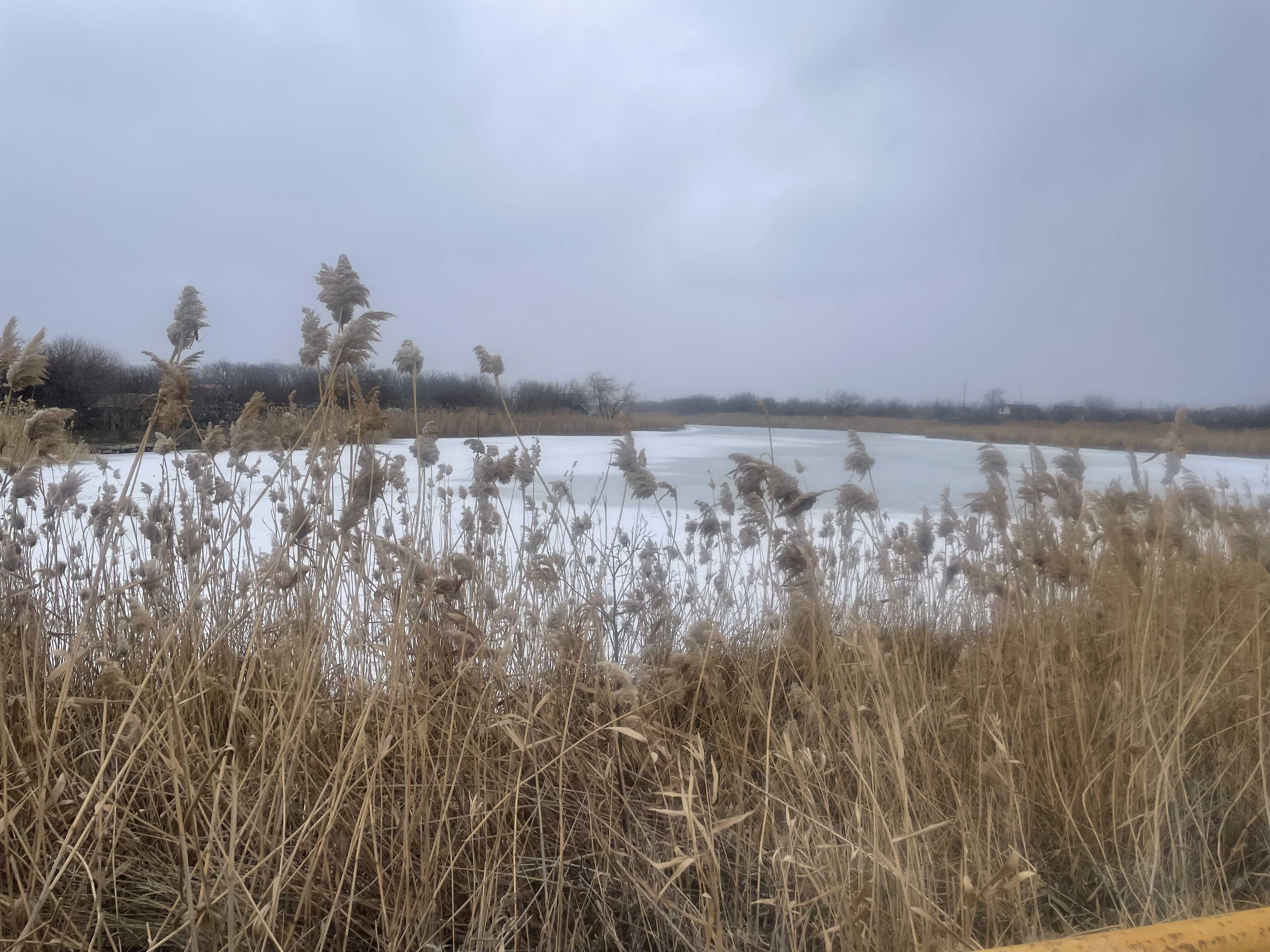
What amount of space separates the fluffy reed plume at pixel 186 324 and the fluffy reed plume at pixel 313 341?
26 centimetres

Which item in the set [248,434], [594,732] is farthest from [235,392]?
[594,732]

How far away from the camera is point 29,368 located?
1692mm

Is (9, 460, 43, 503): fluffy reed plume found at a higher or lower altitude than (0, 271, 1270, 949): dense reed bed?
higher

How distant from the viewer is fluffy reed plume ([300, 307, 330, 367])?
198 centimetres

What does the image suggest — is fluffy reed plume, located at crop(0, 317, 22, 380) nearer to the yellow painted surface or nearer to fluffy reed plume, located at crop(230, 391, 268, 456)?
fluffy reed plume, located at crop(230, 391, 268, 456)

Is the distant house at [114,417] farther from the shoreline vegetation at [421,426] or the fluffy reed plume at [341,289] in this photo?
the fluffy reed plume at [341,289]

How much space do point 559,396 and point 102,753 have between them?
2.38 meters

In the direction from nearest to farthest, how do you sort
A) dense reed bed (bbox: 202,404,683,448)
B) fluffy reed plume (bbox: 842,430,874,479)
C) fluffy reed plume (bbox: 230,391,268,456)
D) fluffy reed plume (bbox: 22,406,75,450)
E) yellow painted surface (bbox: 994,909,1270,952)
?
yellow painted surface (bbox: 994,909,1270,952), fluffy reed plume (bbox: 22,406,75,450), dense reed bed (bbox: 202,404,683,448), fluffy reed plume (bbox: 230,391,268,456), fluffy reed plume (bbox: 842,430,874,479)

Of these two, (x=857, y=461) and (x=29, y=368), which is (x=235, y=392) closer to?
(x=29, y=368)

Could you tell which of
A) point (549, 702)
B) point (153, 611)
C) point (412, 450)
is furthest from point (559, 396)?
point (153, 611)

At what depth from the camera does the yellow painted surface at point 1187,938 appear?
1.18 metres

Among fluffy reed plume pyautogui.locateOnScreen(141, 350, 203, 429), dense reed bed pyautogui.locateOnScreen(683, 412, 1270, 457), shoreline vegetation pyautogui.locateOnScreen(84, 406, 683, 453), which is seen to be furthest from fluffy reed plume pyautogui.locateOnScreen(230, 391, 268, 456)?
dense reed bed pyautogui.locateOnScreen(683, 412, 1270, 457)

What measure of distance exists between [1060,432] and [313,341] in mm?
3128

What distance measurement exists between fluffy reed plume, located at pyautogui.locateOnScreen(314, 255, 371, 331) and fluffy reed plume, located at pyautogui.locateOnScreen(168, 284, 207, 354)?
334 millimetres
